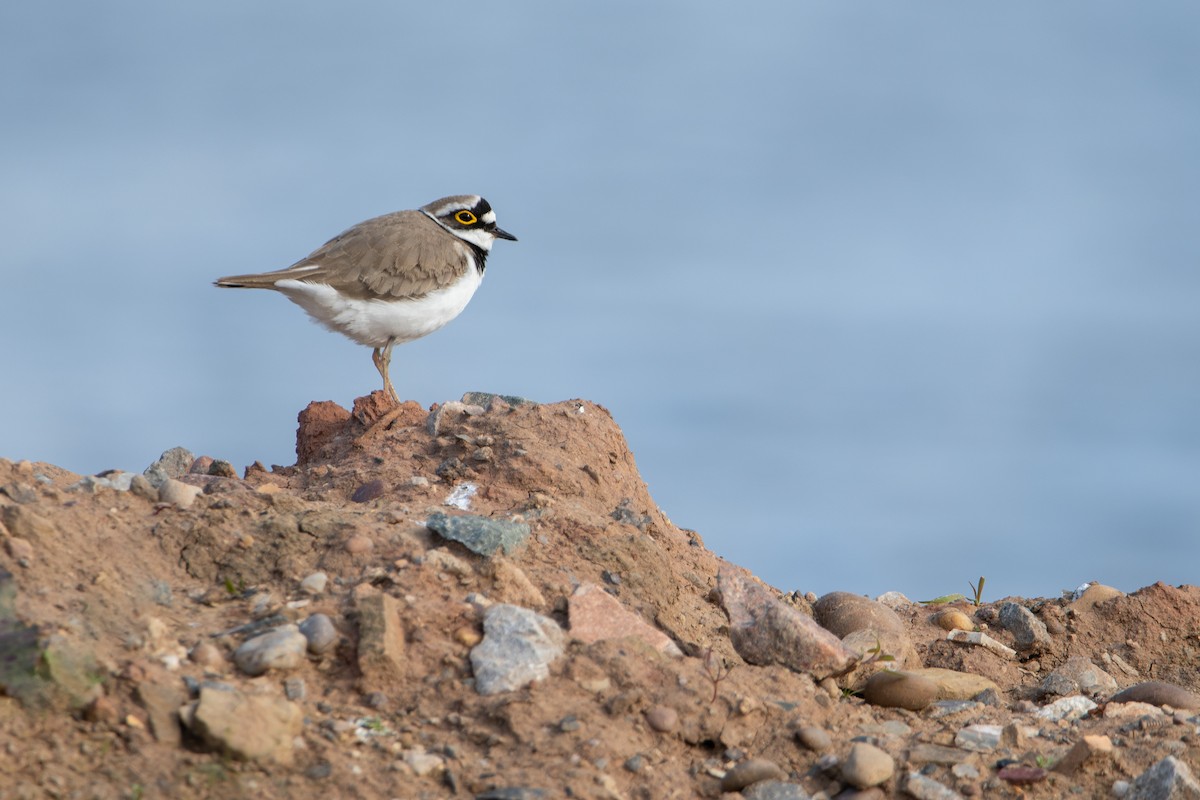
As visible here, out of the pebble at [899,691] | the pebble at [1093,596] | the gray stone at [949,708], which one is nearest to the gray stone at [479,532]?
the pebble at [899,691]

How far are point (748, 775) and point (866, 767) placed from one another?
496mm

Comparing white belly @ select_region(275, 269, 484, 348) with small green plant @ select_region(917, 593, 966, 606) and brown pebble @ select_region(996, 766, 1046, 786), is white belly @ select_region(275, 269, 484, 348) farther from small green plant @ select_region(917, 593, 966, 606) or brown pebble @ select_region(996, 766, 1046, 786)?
brown pebble @ select_region(996, 766, 1046, 786)

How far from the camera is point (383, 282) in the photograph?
10570 millimetres

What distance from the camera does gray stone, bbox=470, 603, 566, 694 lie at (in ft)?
16.6

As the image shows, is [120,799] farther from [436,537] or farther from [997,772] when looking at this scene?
[997,772]

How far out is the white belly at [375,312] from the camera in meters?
10.4

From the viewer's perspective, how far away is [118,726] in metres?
4.40

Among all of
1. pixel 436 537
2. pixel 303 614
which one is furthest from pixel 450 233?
pixel 303 614

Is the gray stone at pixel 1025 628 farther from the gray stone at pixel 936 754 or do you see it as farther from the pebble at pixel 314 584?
the pebble at pixel 314 584

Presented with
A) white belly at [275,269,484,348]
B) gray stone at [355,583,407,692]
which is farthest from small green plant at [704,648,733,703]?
white belly at [275,269,484,348]

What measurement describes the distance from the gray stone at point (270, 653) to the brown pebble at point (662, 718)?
4.89 feet

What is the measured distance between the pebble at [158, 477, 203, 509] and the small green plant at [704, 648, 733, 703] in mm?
2716

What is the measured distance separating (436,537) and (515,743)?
1.48m

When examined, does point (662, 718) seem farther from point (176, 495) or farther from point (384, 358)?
point (384, 358)
